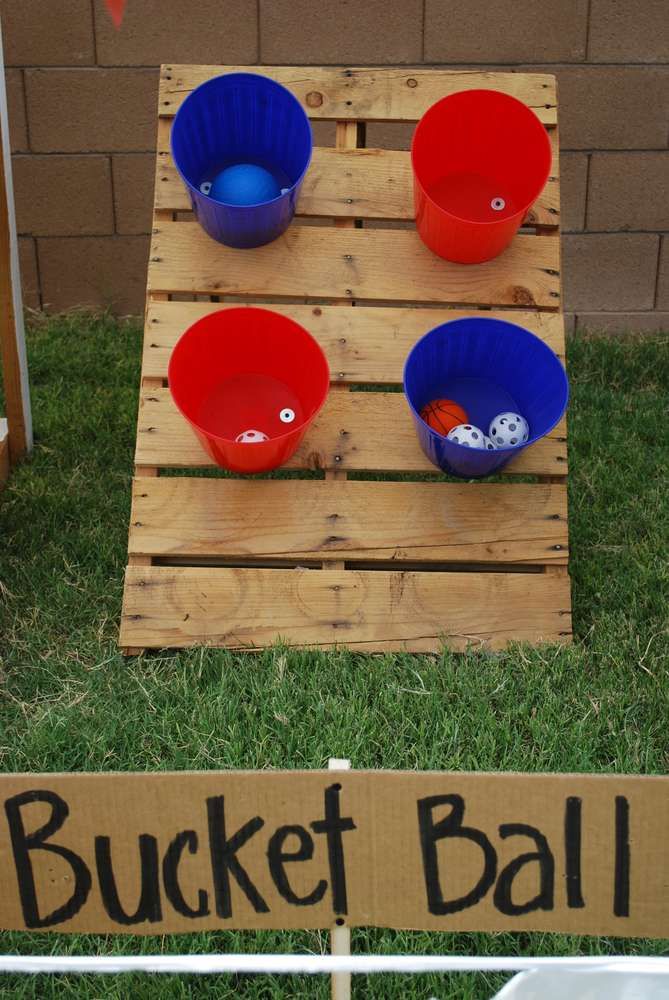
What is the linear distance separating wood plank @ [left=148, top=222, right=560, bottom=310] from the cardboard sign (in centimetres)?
148

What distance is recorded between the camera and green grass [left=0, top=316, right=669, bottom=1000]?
4.77ft

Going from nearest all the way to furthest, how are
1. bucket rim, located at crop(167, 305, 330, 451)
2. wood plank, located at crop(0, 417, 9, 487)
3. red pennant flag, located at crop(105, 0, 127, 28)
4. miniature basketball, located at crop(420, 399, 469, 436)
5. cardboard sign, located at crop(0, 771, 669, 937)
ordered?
cardboard sign, located at crop(0, 771, 669, 937) → bucket rim, located at crop(167, 305, 330, 451) → miniature basketball, located at crop(420, 399, 469, 436) → wood plank, located at crop(0, 417, 9, 487) → red pennant flag, located at crop(105, 0, 127, 28)

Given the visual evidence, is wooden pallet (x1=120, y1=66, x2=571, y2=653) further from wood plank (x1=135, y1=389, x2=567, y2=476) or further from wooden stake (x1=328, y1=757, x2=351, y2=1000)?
wooden stake (x1=328, y1=757, x2=351, y2=1000)

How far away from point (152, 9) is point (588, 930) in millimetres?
3347

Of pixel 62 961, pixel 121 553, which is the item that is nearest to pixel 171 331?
pixel 121 553

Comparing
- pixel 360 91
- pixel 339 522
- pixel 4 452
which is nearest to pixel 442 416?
pixel 339 522

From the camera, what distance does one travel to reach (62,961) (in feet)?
A: 3.01

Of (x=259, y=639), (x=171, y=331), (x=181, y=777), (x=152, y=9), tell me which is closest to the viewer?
(x=181, y=777)

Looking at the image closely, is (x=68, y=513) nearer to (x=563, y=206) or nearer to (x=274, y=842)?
(x=274, y=842)

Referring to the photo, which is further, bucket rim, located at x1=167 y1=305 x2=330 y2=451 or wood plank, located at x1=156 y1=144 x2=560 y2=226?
wood plank, located at x1=156 y1=144 x2=560 y2=226

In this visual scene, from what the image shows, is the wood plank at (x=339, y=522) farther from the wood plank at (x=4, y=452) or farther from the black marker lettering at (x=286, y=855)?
the black marker lettering at (x=286, y=855)

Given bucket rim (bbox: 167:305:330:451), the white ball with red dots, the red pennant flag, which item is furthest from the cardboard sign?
the red pennant flag

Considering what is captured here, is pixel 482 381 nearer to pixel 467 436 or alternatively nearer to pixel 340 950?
pixel 467 436

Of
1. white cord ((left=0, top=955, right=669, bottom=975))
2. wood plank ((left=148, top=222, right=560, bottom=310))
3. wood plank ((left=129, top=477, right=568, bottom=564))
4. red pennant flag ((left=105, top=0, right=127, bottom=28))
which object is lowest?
wood plank ((left=129, top=477, right=568, bottom=564))
